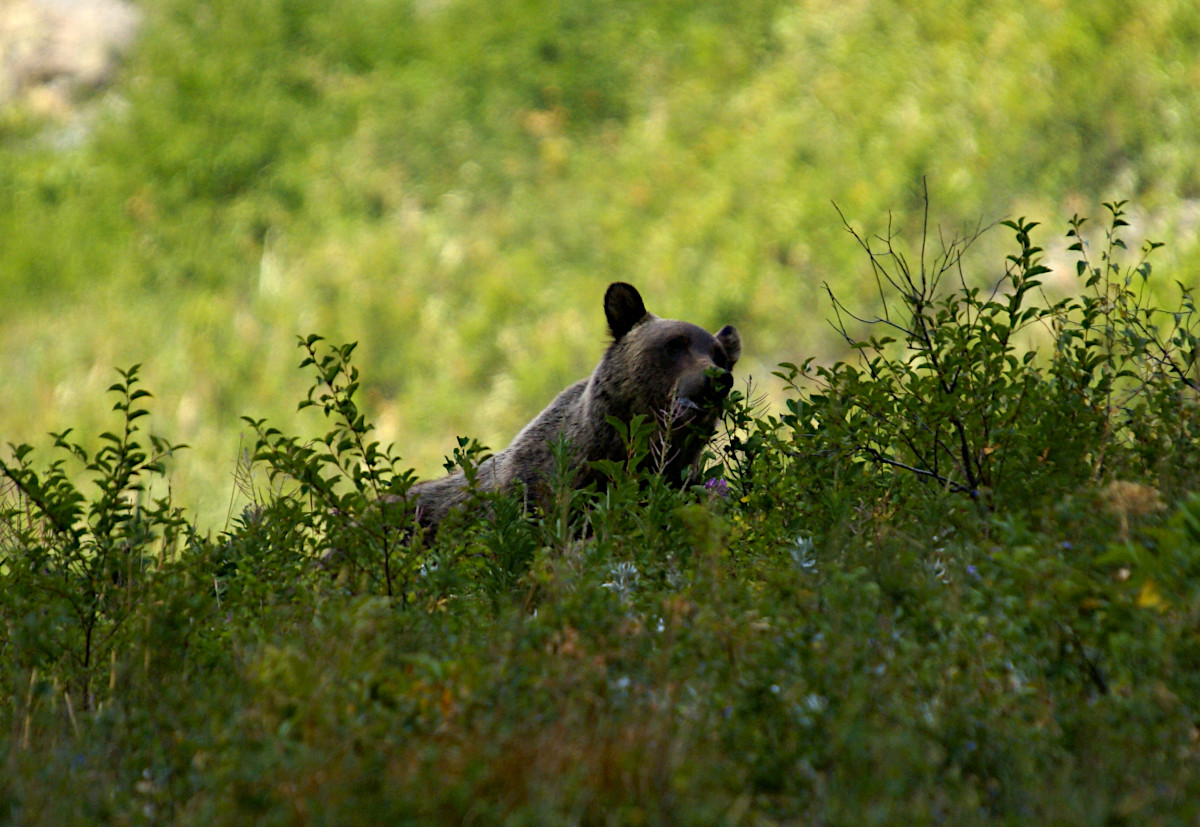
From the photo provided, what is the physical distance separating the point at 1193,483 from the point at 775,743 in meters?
2.01

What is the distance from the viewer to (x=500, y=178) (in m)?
15.9

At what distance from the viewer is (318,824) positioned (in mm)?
2330

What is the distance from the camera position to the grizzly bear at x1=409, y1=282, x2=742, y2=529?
22.9 feet

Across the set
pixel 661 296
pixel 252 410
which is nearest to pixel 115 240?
pixel 252 410

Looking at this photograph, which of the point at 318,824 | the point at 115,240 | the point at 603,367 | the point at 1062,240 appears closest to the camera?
the point at 318,824

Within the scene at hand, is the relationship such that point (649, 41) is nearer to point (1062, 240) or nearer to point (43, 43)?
point (1062, 240)

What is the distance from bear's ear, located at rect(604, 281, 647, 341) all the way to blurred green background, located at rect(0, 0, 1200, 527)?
495 cm

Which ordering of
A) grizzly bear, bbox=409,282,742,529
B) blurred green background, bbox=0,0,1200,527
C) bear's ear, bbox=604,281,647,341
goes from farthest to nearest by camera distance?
1. blurred green background, bbox=0,0,1200,527
2. bear's ear, bbox=604,281,647,341
3. grizzly bear, bbox=409,282,742,529

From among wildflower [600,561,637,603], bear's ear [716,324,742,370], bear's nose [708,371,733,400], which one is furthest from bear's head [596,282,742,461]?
wildflower [600,561,637,603]

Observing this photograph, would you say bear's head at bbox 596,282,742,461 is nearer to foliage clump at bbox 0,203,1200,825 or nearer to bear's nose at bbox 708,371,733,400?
bear's nose at bbox 708,371,733,400

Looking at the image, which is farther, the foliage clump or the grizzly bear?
the grizzly bear

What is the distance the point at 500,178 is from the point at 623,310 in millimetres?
8597

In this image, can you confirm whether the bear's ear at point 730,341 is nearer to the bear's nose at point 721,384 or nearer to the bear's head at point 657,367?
the bear's head at point 657,367

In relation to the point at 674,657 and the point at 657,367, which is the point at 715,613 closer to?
the point at 674,657
